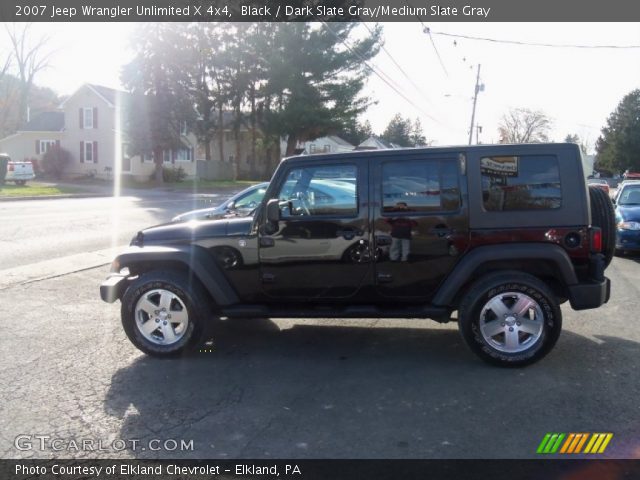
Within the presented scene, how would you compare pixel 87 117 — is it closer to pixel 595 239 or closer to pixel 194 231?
pixel 194 231

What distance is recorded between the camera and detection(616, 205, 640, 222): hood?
1123cm

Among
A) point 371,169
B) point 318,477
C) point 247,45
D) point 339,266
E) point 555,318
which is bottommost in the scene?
point 318,477

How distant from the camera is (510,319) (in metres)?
4.77

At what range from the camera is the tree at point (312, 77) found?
131ft

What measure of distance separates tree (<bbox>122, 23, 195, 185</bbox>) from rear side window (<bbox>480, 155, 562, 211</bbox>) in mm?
35385

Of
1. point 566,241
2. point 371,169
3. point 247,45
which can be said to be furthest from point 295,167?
point 247,45

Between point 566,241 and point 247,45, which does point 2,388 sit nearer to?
point 566,241

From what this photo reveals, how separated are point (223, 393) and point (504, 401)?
7.00 ft

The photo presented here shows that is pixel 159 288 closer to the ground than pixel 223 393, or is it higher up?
higher up

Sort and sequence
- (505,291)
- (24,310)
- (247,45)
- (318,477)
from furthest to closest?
(247,45), (24,310), (505,291), (318,477)

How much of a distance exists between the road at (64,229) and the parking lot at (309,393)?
488 cm

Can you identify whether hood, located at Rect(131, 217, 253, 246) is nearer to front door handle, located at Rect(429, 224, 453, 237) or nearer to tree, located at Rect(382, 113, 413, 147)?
front door handle, located at Rect(429, 224, 453, 237)

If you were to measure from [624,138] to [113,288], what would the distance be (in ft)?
264

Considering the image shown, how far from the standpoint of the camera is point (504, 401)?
4141 millimetres
